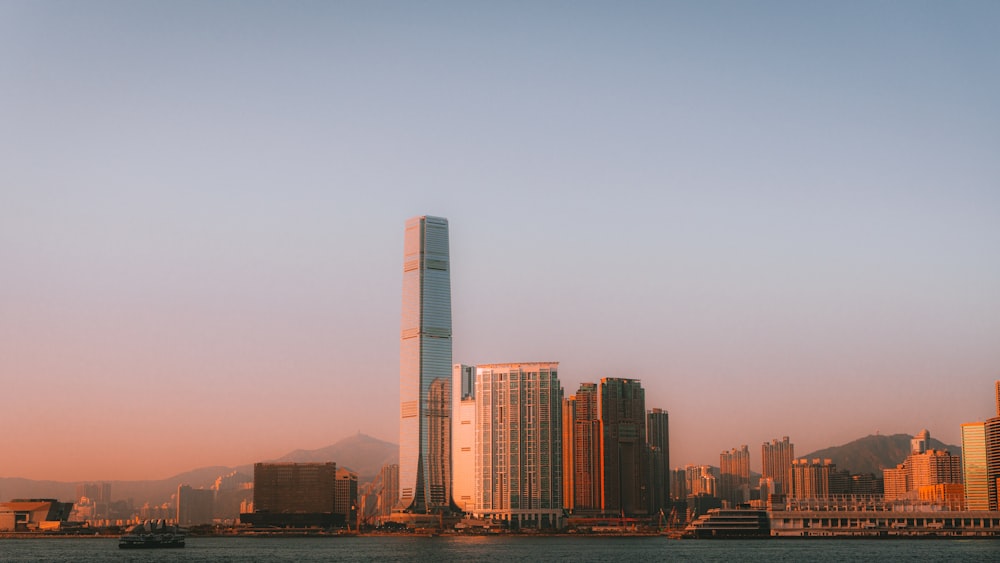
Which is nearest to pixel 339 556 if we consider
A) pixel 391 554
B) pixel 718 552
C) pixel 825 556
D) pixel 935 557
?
pixel 391 554

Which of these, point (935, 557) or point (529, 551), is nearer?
point (935, 557)

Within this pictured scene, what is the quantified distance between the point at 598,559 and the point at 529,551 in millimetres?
30479

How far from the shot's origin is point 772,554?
177500mm

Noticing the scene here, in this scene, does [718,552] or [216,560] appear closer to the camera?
[216,560]

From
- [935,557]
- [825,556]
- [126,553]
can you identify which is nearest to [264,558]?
[126,553]

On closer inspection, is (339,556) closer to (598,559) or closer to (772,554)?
(598,559)

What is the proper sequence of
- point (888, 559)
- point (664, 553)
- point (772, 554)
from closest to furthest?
1. point (888, 559)
2. point (772, 554)
3. point (664, 553)

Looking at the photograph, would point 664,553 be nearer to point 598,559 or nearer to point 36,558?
point 598,559

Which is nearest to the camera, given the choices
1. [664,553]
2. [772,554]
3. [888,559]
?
[888,559]

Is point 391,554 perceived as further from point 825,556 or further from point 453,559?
point 825,556

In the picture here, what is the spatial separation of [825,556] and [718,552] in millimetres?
19035

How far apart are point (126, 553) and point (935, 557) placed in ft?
405

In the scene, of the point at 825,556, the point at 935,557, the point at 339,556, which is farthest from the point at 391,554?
the point at 935,557

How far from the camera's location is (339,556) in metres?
185
